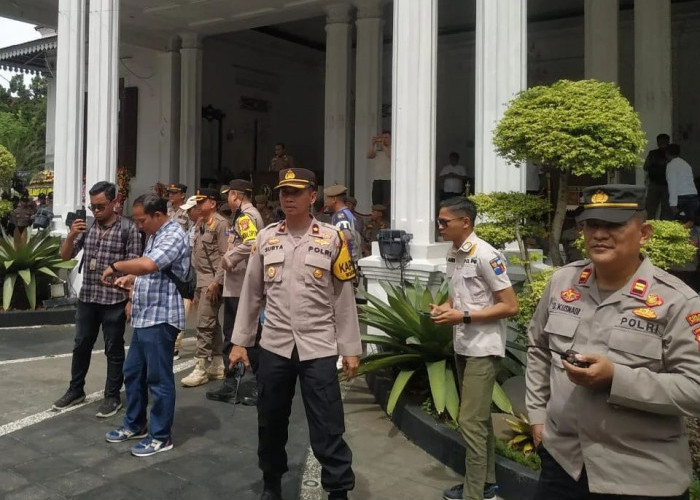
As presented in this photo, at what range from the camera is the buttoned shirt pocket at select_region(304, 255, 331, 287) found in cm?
342

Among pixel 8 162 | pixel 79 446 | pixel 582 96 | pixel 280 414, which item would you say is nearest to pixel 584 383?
pixel 280 414

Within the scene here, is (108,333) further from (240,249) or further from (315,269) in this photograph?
(315,269)

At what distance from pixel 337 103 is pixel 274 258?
10986mm

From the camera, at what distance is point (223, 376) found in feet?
20.4

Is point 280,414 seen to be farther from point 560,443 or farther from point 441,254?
point 441,254

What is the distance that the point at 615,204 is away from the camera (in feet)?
7.27

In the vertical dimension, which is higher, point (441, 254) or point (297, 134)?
point (297, 134)

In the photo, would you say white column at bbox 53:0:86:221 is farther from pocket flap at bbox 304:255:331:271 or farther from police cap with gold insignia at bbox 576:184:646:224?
police cap with gold insignia at bbox 576:184:646:224

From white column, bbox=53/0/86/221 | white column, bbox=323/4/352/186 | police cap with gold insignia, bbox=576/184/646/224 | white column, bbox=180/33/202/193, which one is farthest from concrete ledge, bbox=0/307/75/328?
police cap with gold insignia, bbox=576/184/646/224

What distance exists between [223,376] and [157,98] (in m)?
11.7

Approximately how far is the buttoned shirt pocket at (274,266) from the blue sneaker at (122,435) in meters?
1.94

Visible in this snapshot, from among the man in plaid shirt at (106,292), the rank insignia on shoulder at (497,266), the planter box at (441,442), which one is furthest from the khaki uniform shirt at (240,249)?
the rank insignia on shoulder at (497,266)

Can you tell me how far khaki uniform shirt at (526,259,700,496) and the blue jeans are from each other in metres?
2.86

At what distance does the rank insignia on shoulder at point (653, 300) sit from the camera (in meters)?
2.12
